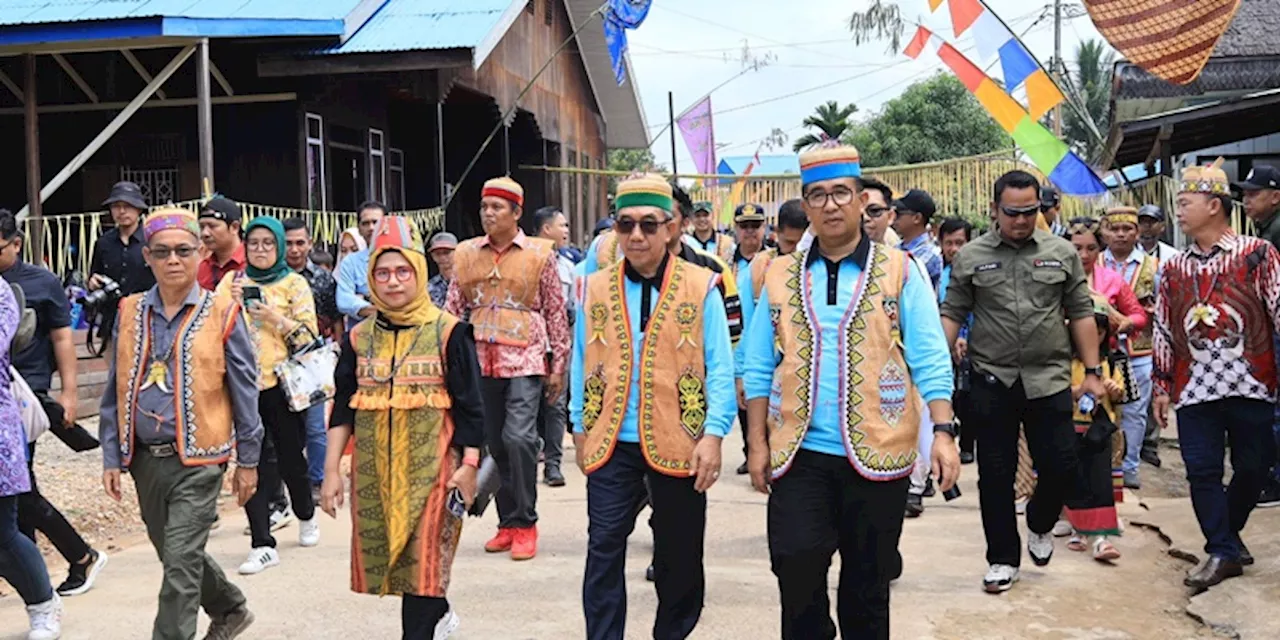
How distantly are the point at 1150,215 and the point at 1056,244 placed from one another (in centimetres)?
461

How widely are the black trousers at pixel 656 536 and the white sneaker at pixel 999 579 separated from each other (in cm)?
185

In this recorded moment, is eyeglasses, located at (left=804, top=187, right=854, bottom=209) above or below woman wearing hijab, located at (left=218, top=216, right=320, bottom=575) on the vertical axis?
above

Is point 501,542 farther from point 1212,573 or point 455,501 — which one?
point 1212,573

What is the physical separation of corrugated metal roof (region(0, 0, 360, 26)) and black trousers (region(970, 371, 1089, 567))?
880 centimetres

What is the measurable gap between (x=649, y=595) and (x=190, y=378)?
2.37 m

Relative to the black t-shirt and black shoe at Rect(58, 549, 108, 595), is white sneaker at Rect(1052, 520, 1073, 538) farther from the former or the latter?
the black t-shirt

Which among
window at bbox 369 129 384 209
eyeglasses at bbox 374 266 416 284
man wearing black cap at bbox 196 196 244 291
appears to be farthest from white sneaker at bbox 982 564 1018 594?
window at bbox 369 129 384 209

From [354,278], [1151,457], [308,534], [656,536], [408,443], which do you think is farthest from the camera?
[1151,457]

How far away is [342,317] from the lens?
8695mm

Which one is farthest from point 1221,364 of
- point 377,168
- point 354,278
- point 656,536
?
point 377,168

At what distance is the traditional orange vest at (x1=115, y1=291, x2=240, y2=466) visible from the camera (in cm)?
470

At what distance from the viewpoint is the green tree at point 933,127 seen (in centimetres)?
4184

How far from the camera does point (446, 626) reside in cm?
519

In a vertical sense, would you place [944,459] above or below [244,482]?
above
